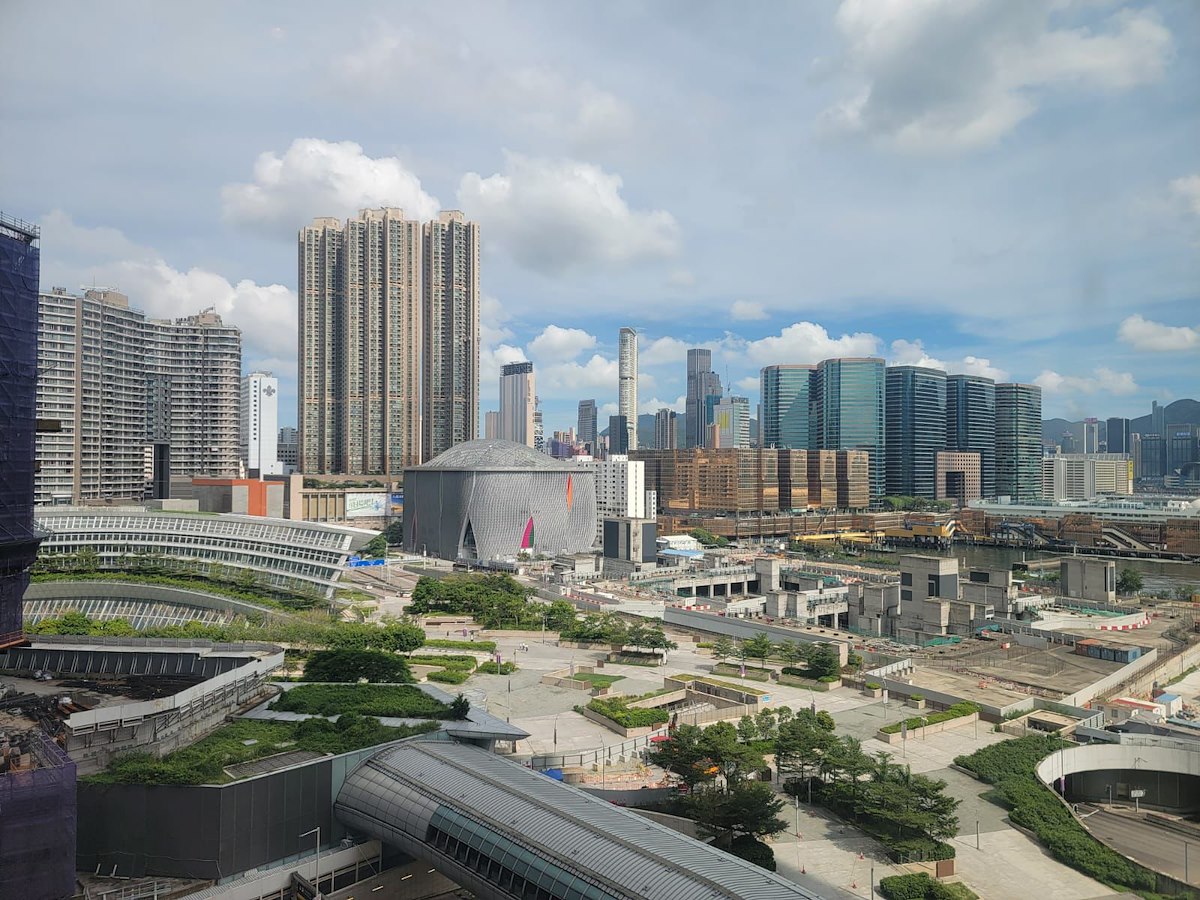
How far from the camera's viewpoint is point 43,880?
16.3 metres

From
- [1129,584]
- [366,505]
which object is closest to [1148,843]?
[1129,584]

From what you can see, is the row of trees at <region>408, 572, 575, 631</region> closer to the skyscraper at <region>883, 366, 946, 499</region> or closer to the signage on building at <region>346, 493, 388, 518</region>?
the signage on building at <region>346, 493, 388, 518</region>

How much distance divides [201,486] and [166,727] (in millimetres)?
86770

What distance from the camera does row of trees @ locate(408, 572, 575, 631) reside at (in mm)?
55250

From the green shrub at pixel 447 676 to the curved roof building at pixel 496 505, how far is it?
1983 inches

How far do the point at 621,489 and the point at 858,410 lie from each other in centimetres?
7809

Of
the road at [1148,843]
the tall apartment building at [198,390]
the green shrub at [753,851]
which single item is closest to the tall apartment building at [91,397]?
the tall apartment building at [198,390]

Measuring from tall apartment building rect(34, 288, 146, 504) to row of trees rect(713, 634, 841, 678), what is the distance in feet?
254

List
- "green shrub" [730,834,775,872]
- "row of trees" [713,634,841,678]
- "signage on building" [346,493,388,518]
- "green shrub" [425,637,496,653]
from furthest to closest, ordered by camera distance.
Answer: "signage on building" [346,493,388,518]
"green shrub" [425,637,496,653]
"row of trees" [713,634,841,678]
"green shrub" [730,834,775,872]

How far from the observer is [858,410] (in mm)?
187875

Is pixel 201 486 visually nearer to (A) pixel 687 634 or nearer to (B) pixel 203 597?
(B) pixel 203 597

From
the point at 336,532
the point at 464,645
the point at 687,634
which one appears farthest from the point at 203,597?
the point at 687,634

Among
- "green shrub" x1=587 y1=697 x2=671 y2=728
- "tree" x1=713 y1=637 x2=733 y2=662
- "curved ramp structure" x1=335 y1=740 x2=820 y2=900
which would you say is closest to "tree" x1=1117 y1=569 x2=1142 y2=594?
"tree" x1=713 y1=637 x2=733 y2=662

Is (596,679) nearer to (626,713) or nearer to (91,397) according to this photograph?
(626,713)
